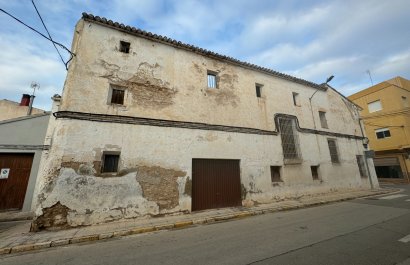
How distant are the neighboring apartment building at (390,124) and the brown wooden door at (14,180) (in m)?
31.2

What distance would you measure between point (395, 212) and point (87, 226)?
11.1m

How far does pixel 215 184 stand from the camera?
8469 millimetres

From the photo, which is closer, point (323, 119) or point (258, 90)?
point (258, 90)

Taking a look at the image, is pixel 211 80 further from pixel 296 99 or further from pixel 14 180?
pixel 14 180

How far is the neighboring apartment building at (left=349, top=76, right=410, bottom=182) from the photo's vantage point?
20.0m

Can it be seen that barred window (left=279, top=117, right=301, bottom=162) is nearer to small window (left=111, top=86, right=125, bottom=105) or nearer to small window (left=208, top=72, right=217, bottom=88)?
Answer: small window (left=208, top=72, right=217, bottom=88)

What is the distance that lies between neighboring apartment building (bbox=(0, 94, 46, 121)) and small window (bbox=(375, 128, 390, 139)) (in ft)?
115

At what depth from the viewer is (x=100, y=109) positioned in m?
7.05

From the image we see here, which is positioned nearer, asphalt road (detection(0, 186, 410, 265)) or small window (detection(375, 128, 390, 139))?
asphalt road (detection(0, 186, 410, 265))

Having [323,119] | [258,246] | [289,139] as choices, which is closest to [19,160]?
[258,246]

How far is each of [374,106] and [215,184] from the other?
2519 centimetres

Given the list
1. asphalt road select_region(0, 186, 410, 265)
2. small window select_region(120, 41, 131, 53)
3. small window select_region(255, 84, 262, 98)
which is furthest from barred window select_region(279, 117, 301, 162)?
small window select_region(120, 41, 131, 53)

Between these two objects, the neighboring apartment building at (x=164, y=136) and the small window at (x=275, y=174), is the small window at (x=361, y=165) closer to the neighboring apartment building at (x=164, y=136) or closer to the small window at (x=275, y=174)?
the neighboring apartment building at (x=164, y=136)

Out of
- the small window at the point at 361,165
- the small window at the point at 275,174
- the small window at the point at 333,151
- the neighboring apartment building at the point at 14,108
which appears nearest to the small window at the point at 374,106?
the small window at the point at 361,165
